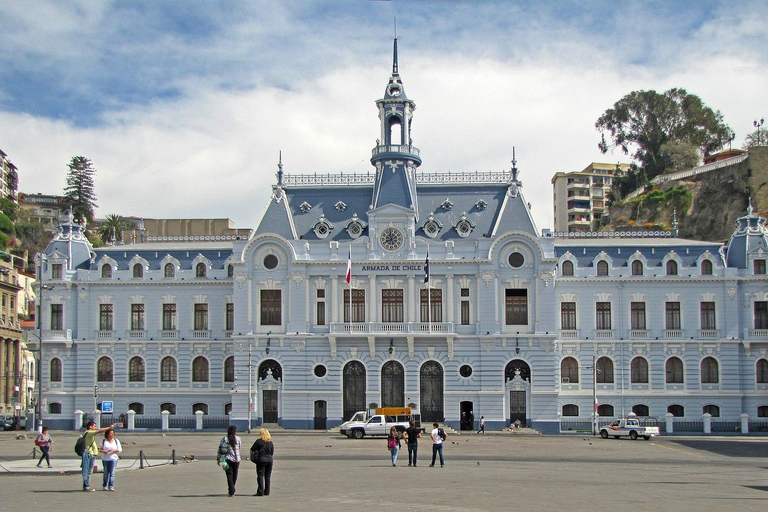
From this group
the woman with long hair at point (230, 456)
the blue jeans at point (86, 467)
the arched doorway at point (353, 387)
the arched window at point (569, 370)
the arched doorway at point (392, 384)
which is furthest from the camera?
the arched window at point (569, 370)

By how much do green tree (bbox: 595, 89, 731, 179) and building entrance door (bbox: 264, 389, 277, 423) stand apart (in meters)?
68.5

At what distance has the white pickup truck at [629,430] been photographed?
208ft

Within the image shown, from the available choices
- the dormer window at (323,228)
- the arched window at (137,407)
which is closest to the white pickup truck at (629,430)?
the dormer window at (323,228)

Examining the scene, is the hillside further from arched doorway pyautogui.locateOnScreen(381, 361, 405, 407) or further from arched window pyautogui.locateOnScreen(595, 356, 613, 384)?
arched doorway pyautogui.locateOnScreen(381, 361, 405, 407)

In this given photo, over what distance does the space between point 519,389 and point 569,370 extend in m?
5.18

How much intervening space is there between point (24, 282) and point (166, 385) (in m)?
45.5

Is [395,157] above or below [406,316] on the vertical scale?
above

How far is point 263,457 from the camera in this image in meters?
27.9

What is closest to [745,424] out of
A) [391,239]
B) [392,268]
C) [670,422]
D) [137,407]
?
[670,422]

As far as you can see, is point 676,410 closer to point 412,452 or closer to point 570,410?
point 570,410

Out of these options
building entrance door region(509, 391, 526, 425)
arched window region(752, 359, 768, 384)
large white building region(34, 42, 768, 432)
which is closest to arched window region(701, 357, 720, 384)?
large white building region(34, 42, 768, 432)

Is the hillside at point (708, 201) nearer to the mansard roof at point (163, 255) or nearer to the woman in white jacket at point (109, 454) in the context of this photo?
the mansard roof at point (163, 255)

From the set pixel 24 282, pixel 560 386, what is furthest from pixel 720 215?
pixel 24 282

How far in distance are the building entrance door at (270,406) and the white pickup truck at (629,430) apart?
76.6 ft
